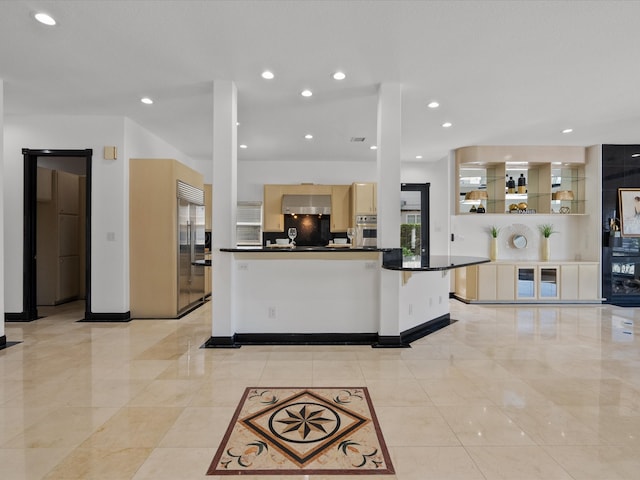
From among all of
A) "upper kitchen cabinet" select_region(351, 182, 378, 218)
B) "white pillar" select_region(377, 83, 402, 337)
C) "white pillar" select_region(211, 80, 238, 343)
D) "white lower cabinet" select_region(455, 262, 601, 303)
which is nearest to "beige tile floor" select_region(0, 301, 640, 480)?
"white pillar" select_region(377, 83, 402, 337)

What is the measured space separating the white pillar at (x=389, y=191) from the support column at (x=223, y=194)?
5.30 ft

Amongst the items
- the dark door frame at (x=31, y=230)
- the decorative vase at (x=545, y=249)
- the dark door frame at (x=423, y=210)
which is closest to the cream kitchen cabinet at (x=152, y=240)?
the dark door frame at (x=31, y=230)

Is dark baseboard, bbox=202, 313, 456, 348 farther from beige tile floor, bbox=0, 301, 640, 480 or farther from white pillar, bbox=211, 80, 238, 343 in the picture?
white pillar, bbox=211, 80, 238, 343

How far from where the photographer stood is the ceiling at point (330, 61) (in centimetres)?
258

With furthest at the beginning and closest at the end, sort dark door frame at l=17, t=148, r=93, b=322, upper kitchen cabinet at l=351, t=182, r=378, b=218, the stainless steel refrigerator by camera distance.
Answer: upper kitchen cabinet at l=351, t=182, r=378, b=218
the stainless steel refrigerator
dark door frame at l=17, t=148, r=93, b=322

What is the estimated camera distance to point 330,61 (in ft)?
10.8

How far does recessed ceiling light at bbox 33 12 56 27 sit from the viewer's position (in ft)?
8.56

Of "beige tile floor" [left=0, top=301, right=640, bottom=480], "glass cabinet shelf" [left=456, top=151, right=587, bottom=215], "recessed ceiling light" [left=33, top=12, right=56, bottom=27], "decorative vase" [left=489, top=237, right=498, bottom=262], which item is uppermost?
"recessed ceiling light" [left=33, top=12, right=56, bottom=27]

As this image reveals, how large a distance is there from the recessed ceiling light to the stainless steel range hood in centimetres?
475

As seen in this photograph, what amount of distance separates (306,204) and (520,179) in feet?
13.6

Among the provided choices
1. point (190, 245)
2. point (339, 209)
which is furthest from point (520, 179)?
point (190, 245)

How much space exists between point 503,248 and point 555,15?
5.02 metres

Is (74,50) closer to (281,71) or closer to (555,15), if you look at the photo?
(281,71)

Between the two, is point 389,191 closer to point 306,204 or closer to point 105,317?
point 306,204
